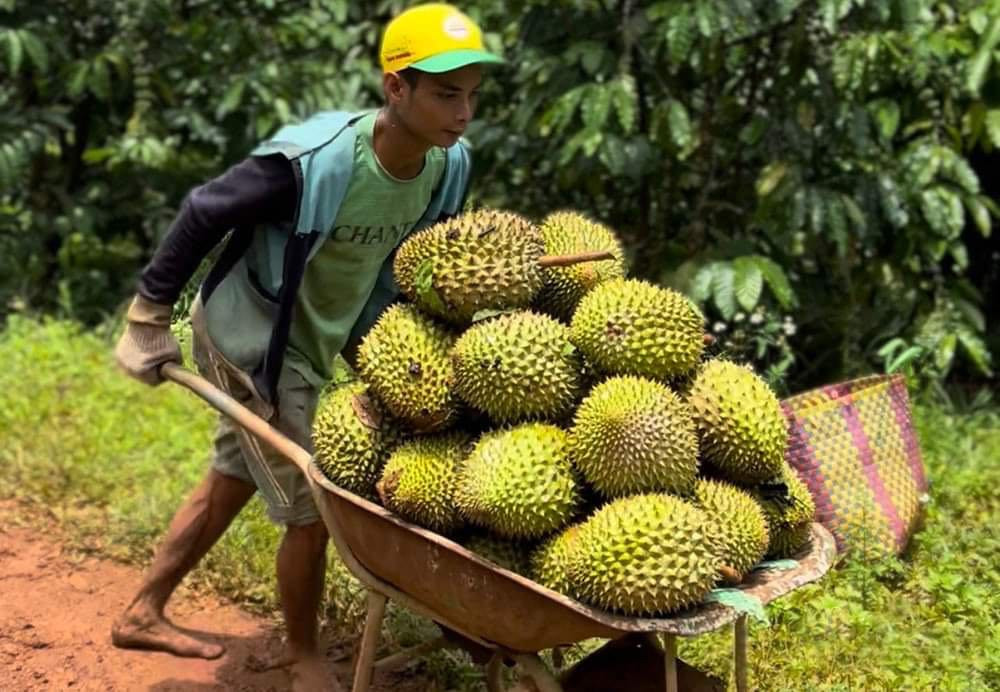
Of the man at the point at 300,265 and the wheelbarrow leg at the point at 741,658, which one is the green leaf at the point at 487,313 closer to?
the man at the point at 300,265

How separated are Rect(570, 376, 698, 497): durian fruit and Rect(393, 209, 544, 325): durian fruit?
295 mm

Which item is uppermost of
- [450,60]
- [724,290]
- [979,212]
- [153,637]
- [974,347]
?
[450,60]

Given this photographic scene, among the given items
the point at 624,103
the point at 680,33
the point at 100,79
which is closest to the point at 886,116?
the point at 680,33

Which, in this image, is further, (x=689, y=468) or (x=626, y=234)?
Result: (x=626, y=234)

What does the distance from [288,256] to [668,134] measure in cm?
228

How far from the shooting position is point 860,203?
14.4ft

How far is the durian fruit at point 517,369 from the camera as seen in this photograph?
6.82ft

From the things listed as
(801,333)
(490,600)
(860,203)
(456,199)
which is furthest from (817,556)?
(801,333)

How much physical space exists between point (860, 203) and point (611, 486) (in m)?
2.76

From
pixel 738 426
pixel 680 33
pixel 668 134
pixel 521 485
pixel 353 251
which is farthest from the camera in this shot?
pixel 668 134

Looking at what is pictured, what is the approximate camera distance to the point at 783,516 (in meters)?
2.16

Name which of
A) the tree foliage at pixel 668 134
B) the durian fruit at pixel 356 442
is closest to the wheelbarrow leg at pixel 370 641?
the durian fruit at pixel 356 442

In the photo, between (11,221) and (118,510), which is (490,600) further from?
(11,221)

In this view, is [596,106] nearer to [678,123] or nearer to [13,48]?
[678,123]
